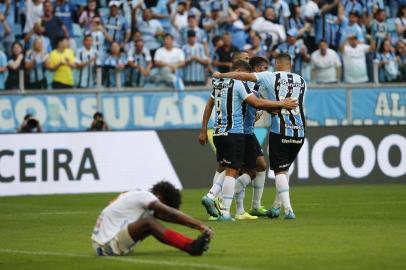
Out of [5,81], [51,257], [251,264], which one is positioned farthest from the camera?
[5,81]

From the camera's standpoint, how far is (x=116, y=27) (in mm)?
27266

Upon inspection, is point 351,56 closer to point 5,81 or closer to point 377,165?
point 377,165

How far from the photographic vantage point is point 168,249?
12.2 meters

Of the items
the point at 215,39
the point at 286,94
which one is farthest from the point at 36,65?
the point at 286,94

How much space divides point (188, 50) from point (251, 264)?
16596 mm

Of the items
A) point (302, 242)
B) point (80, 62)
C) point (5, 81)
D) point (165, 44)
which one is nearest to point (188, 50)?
point (165, 44)

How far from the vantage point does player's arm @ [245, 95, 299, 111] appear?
606 inches

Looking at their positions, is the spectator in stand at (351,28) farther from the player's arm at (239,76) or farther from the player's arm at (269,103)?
the player's arm at (239,76)

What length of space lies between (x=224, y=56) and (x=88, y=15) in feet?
11.4

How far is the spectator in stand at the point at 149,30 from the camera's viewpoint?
90.2 feet

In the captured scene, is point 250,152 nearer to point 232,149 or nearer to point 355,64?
point 232,149

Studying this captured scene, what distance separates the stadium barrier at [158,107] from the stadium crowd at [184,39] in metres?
0.63

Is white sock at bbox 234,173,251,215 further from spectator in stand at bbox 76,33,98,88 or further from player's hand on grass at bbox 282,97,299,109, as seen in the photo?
spectator in stand at bbox 76,33,98,88

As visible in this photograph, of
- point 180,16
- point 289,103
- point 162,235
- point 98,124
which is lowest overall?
point 98,124
